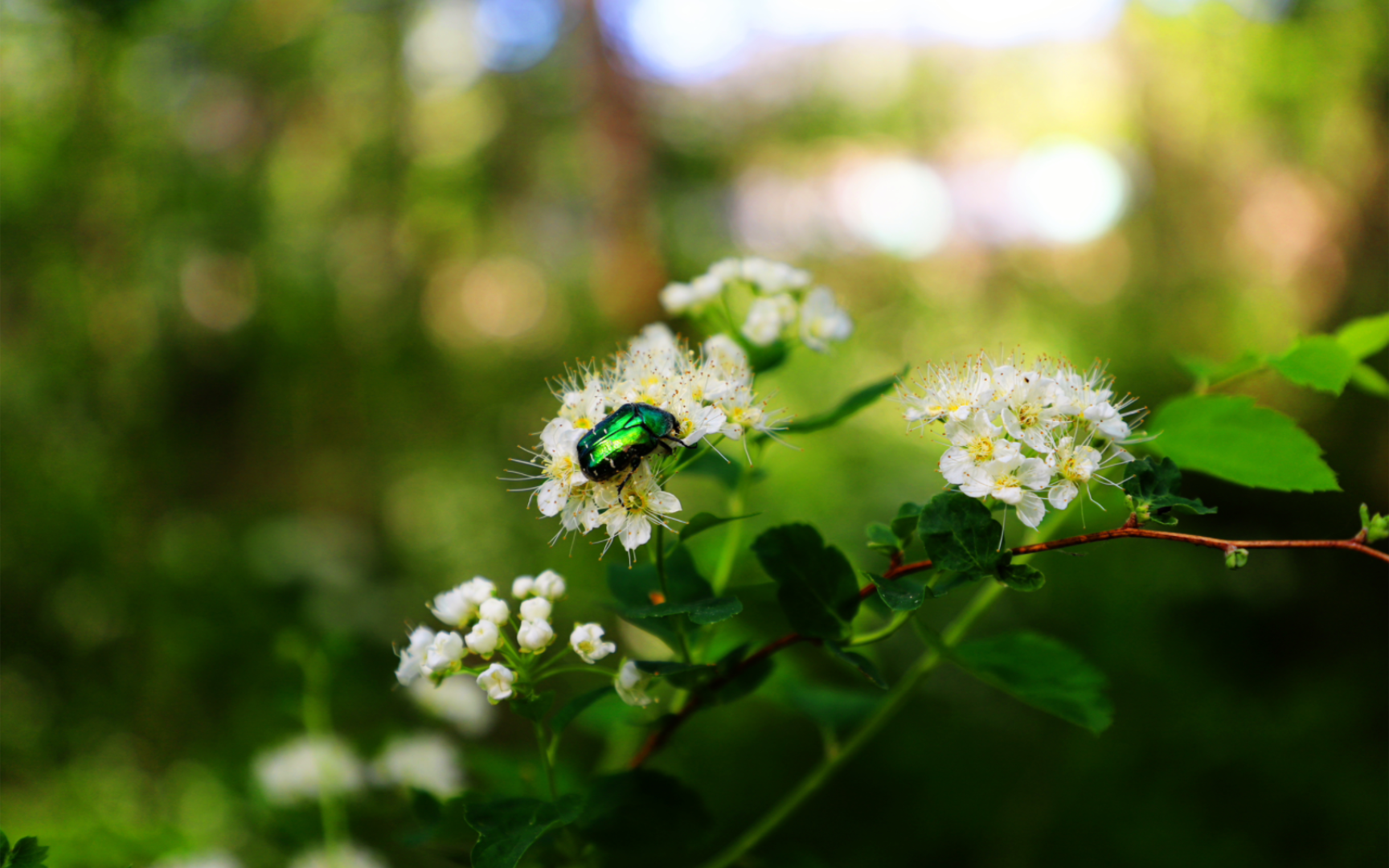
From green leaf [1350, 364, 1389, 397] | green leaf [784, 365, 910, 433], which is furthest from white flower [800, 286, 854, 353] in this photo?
green leaf [1350, 364, 1389, 397]

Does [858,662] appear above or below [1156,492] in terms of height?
below

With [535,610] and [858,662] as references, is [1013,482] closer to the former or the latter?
[858,662]

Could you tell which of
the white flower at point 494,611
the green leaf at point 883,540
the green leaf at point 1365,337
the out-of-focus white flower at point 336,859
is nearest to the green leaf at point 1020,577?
the green leaf at point 883,540

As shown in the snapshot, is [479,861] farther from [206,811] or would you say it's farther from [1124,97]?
[1124,97]

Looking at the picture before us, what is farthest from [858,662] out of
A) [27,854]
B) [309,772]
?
[309,772]

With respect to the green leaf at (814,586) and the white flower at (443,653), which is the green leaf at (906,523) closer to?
the green leaf at (814,586)

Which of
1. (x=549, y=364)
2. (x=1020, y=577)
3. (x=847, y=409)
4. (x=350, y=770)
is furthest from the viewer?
(x=549, y=364)
